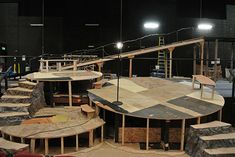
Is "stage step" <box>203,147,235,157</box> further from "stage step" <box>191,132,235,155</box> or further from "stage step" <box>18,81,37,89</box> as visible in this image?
"stage step" <box>18,81,37,89</box>

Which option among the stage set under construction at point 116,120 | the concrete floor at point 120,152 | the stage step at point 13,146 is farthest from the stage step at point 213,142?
the stage step at point 13,146

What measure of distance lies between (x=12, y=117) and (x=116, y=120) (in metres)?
1.77

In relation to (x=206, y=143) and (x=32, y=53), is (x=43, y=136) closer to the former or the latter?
(x=206, y=143)

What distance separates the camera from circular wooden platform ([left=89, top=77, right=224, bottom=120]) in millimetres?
4469

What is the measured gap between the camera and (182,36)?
1104 cm

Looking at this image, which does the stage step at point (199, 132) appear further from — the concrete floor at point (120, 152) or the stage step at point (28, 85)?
the stage step at point (28, 85)

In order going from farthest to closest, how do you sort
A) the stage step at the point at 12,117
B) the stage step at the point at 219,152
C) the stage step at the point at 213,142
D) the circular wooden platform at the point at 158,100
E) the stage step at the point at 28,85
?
the stage step at the point at 28,85, the stage step at the point at 12,117, the circular wooden platform at the point at 158,100, the stage step at the point at 213,142, the stage step at the point at 219,152

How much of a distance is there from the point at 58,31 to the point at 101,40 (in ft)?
6.00

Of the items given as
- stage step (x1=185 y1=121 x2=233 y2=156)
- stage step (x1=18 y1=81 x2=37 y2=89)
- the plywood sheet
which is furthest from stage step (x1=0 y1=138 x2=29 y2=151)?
the plywood sheet

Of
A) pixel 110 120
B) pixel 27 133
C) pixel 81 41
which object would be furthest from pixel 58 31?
pixel 27 133

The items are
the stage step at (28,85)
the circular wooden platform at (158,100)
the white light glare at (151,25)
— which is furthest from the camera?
the white light glare at (151,25)

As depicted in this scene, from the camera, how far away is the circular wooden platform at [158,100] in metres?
4.47

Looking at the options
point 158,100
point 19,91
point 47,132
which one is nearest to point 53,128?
point 47,132

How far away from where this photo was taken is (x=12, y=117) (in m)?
4.62
